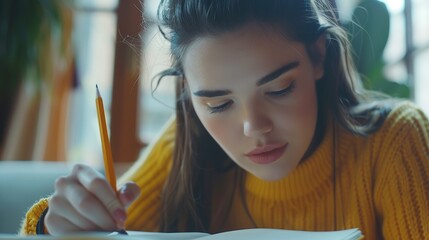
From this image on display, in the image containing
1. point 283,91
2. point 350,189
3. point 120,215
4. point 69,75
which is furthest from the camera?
point 69,75

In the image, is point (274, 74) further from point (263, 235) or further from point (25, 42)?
point (25, 42)

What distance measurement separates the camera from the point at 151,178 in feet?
2.14

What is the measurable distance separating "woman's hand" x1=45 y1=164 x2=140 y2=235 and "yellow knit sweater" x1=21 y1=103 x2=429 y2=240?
0.53 ft

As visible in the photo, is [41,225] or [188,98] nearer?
[41,225]

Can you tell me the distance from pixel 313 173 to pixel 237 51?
0.65 feet

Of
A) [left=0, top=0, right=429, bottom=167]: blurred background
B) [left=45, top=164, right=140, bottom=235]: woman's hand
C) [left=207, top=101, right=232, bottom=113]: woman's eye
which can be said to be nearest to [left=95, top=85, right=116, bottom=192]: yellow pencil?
[left=45, top=164, right=140, bottom=235]: woman's hand

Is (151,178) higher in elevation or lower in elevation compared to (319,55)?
lower

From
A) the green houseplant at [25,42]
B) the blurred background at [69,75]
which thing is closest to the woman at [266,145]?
the blurred background at [69,75]

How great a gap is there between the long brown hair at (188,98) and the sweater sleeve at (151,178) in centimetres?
2

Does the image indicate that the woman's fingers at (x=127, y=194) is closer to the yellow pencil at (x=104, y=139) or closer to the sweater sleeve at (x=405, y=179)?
the yellow pencil at (x=104, y=139)

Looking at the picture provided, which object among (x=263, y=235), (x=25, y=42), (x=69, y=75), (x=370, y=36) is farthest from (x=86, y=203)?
(x=69, y=75)

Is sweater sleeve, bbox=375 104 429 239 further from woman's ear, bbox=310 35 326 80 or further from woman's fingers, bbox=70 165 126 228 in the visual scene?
woman's fingers, bbox=70 165 126 228

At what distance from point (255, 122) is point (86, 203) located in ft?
0.49

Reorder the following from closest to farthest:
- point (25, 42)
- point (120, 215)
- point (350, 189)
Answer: point (120, 215)
point (350, 189)
point (25, 42)
